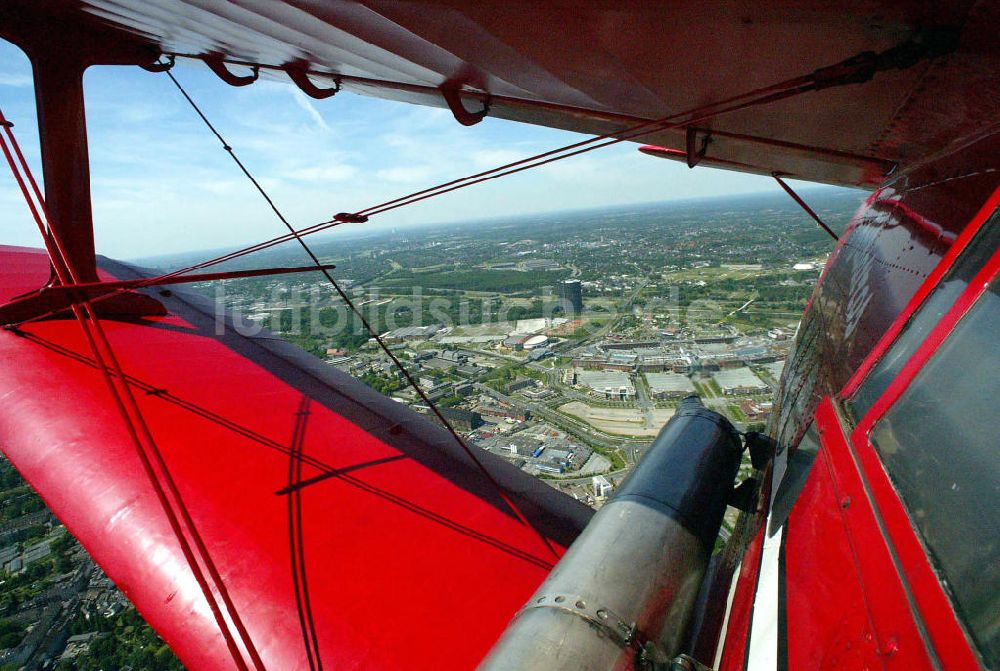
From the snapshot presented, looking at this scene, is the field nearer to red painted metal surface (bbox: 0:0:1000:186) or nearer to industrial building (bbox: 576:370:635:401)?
industrial building (bbox: 576:370:635:401)

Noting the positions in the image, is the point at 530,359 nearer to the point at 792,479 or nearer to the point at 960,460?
the point at 792,479

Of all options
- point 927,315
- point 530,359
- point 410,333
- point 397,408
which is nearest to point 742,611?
point 927,315

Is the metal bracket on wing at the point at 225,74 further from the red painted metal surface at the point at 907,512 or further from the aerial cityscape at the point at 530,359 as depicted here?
the red painted metal surface at the point at 907,512

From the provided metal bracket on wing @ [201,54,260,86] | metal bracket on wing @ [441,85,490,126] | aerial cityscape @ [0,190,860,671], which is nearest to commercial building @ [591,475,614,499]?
aerial cityscape @ [0,190,860,671]

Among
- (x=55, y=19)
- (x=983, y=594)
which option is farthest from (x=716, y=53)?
(x=55, y=19)

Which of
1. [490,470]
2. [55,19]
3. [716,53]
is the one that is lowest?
[490,470]

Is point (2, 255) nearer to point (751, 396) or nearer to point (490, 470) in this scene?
point (490, 470)
